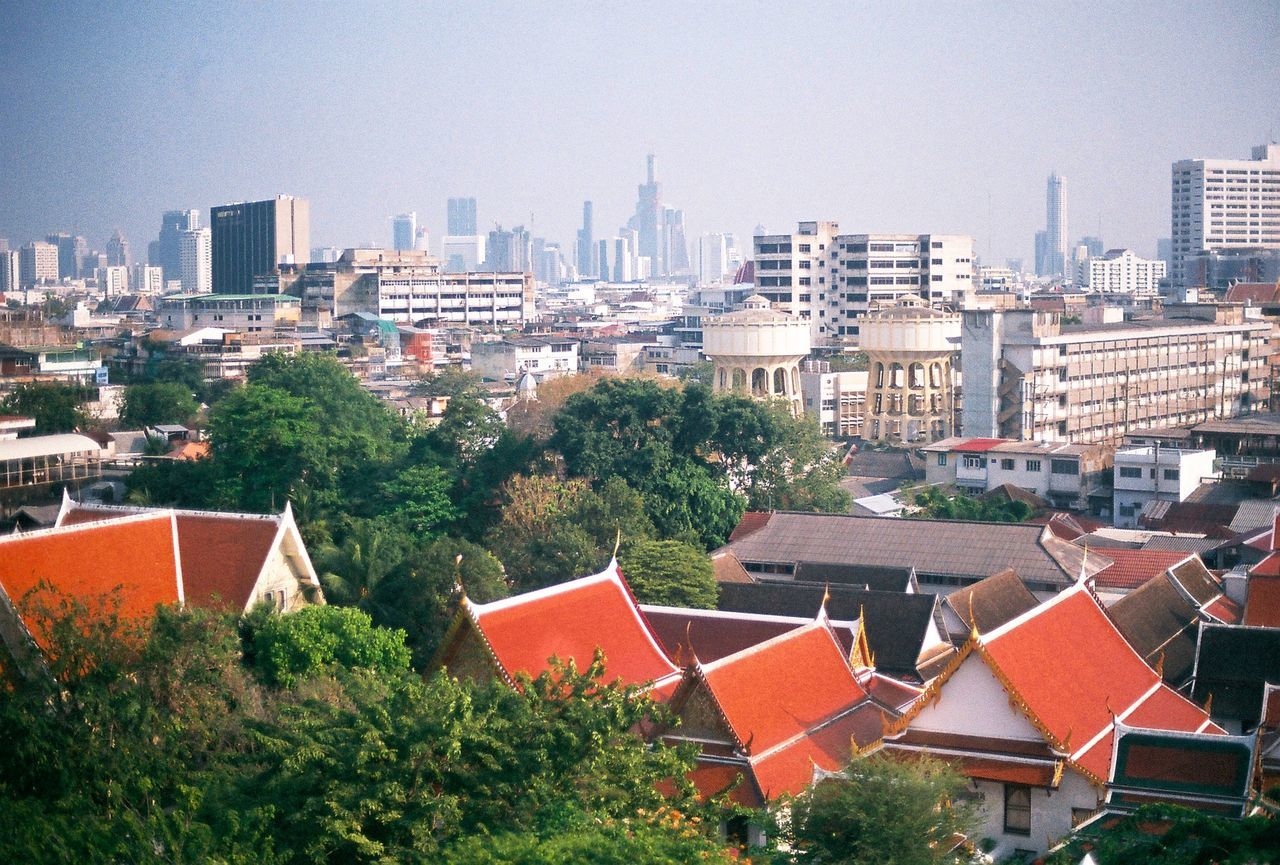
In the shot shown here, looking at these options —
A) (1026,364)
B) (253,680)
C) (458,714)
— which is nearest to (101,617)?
(253,680)

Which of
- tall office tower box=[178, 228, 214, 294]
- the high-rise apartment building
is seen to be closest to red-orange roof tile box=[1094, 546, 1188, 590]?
the high-rise apartment building

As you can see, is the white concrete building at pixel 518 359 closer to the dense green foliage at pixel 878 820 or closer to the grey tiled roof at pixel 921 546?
the grey tiled roof at pixel 921 546

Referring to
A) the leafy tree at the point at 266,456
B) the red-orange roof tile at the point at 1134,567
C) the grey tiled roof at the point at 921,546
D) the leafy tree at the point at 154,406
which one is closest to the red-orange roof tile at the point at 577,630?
the grey tiled roof at the point at 921,546

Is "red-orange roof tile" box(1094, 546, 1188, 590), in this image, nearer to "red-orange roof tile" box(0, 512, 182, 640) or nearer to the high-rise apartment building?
"red-orange roof tile" box(0, 512, 182, 640)

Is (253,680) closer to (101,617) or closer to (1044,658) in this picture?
(101,617)

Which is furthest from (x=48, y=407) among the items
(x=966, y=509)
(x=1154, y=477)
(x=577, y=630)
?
(x=1154, y=477)

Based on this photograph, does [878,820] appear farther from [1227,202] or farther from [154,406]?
[1227,202]
